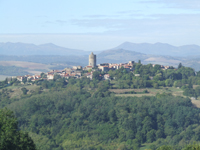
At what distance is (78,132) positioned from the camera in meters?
41.3

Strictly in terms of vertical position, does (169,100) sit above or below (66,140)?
above

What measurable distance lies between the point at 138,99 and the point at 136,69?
799 inches

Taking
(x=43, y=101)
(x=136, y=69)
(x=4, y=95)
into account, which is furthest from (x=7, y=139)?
(x=136, y=69)

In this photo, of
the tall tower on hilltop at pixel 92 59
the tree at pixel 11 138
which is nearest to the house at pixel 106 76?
the tall tower on hilltop at pixel 92 59

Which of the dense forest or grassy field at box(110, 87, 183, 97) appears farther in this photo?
grassy field at box(110, 87, 183, 97)

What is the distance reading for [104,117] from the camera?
151 ft

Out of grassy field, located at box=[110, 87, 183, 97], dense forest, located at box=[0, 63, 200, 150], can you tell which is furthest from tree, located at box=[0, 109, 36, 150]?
grassy field, located at box=[110, 87, 183, 97]

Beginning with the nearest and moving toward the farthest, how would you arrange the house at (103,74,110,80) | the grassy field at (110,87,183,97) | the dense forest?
1. the dense forest
2. the grassy field at (110,87,183,97)
3. the house at (103,74,110,80)

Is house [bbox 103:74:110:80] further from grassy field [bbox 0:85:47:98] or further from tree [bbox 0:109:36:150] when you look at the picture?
tree [bbox 0:109:36:150]

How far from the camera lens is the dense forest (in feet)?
129

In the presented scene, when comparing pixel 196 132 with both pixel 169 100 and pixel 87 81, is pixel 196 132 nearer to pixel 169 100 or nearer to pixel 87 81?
pixel 169 100

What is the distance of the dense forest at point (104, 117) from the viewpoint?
3928cm

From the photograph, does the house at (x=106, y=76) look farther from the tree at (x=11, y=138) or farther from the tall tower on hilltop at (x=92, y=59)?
the tree at (x=11, y=138)

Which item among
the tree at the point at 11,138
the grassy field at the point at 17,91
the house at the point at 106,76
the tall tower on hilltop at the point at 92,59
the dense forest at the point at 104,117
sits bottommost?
the dense forest at the point at 104,117
